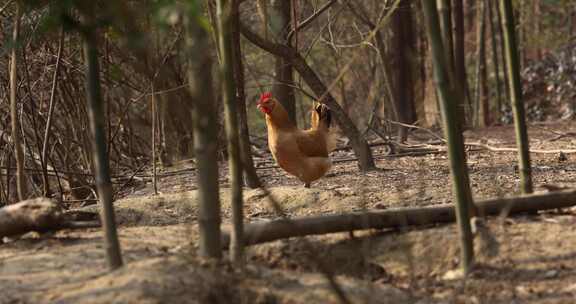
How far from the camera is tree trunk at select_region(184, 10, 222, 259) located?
8.74ft

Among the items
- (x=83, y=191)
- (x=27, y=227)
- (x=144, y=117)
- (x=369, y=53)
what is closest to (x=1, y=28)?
(x=83, y=191)

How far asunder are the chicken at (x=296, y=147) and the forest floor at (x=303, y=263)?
0.58m

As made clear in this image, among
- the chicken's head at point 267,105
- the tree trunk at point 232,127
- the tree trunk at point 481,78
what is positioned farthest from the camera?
the tree trunk at point 481,78

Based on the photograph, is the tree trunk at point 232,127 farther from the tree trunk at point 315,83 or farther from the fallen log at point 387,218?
the tree trunk at point 315,83

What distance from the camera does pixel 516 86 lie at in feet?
13.2

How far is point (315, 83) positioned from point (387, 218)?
2.80 m

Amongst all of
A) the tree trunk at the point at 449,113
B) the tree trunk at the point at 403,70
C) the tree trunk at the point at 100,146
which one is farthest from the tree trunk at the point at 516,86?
the tree trunk at the point at 403,70

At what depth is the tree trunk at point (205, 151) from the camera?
2.66 metres

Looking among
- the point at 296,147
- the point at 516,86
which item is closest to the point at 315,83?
the point at 296,147

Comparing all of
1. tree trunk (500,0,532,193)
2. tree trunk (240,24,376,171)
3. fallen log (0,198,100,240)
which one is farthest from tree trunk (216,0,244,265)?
tree trunk (240,24,376,171)

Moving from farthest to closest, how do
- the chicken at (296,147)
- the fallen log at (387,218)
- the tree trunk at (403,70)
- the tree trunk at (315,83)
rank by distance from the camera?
the tree trunk at (403,70) → the tree trunk at (315,83) → the chicken at (296,147) → the fallen log at (387,218)

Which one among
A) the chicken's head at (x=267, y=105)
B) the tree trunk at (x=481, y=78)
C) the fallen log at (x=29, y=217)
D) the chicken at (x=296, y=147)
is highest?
the tree trunk at (x=481, y=78)

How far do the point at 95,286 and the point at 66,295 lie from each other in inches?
4.4

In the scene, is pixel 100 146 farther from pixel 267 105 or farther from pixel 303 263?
pixel 267 105
